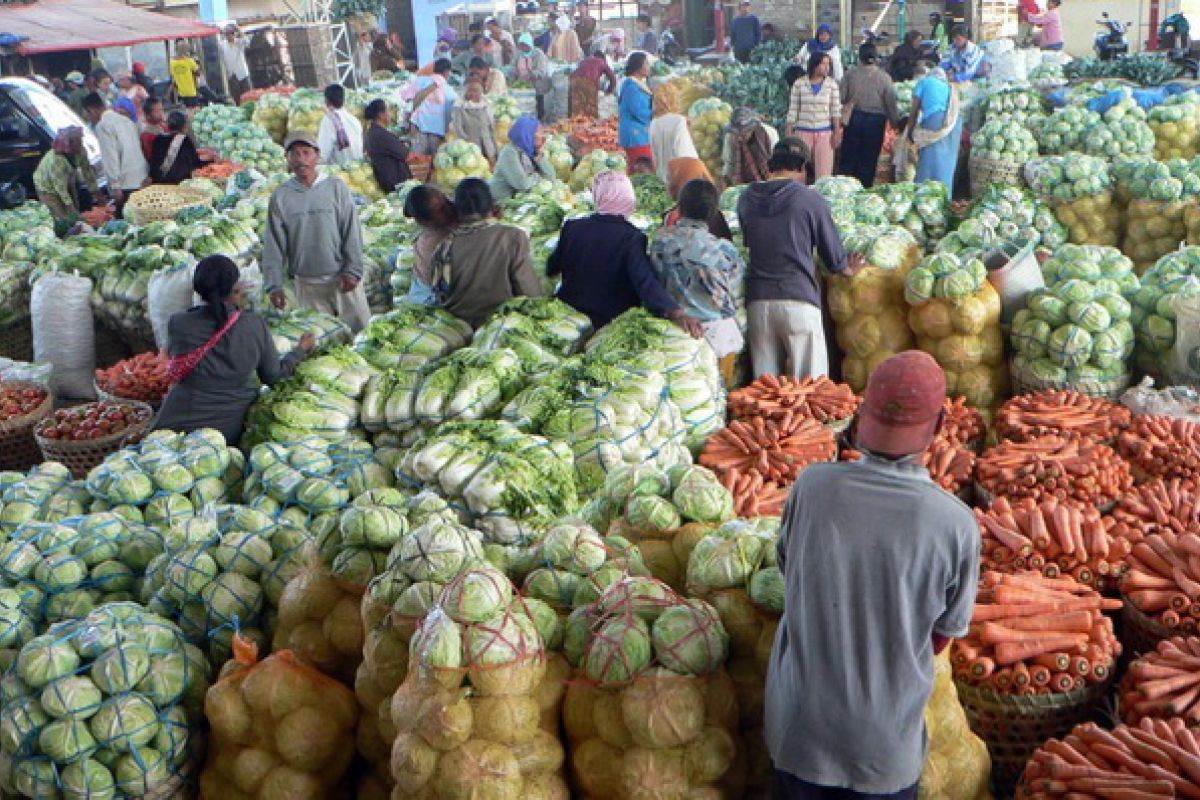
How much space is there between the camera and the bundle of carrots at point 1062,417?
5.26 metres

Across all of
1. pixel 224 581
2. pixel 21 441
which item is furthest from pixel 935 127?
pixel 224 581

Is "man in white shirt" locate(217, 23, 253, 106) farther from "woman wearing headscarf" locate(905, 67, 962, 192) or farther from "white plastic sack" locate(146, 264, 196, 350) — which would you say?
"white plastic sack" locate(146, 264, 196, 350)

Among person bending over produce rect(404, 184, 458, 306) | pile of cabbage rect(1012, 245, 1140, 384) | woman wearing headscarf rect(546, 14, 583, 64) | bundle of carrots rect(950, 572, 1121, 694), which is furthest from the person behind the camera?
woman wearing headscarf rect(546, 14, 583, 64)

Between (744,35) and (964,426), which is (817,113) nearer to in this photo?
(964,426)

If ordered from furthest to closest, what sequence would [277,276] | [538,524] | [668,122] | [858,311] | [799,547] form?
[668,122]
[277,276]
[858,311]
[538,524]
[799,547]

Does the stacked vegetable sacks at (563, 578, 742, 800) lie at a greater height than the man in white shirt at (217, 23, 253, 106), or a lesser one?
lesser

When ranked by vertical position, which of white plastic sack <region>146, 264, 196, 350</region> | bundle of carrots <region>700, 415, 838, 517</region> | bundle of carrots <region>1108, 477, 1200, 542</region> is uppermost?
white plastic sack <region>146, 264, 196, 350</region>

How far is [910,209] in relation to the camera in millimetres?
8055

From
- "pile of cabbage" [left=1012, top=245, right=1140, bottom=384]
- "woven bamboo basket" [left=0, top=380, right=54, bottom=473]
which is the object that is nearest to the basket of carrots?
"pile of cabbage" [left=1012, top=245, right=1140, bottom=384]

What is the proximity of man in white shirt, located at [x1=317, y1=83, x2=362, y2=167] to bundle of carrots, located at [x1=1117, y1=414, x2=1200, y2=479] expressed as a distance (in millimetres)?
8432

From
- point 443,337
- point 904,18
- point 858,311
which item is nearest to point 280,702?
point 443,337

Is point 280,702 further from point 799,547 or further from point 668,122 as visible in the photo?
point 668,122

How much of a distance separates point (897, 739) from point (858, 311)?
4.15 metres

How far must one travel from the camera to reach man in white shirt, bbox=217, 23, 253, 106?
2153cm
